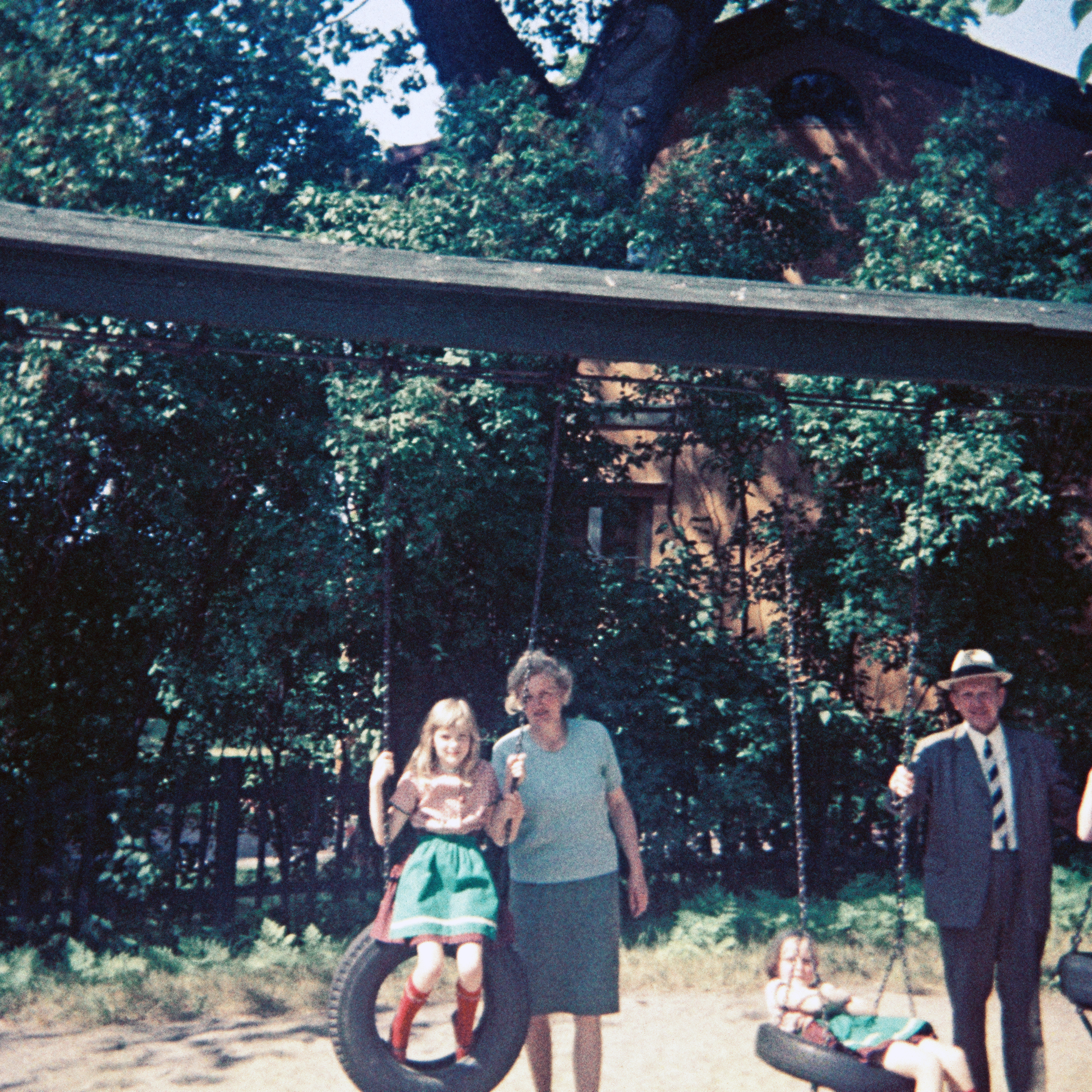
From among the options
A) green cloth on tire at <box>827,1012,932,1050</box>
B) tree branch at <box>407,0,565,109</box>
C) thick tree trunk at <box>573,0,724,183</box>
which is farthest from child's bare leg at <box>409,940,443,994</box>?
tree branch at <box>407,0,565,109</box>

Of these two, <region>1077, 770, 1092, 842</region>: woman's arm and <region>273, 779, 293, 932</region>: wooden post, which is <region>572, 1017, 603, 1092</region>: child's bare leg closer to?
<region>1077, 770, 1092, 842</region>: woman's arm

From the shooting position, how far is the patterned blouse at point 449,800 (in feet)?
11.5

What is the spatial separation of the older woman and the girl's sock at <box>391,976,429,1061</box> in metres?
0.37

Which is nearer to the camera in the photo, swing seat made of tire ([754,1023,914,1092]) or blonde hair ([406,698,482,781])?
swing seat made of tire ([754,1023,914,1092])

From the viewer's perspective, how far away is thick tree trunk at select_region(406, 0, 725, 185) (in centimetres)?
931

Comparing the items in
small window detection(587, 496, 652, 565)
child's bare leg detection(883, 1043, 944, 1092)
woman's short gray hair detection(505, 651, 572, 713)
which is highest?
small window detection(587, 496, 652, 565)

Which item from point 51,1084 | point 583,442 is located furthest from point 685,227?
point 51,1084

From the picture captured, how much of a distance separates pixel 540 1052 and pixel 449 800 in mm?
936

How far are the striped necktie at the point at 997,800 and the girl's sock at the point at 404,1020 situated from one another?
203cm

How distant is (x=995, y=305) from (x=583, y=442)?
13.0ft

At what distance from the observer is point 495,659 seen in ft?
23.5

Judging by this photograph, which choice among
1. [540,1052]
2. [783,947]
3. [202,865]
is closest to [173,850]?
[202,865]

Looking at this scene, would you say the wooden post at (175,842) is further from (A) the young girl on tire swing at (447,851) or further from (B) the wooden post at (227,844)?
(A) the young girl on tire swing at (447,851)

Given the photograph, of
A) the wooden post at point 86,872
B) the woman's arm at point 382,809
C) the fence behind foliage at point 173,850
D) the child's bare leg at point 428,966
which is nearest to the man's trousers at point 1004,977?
the child's bare leg at point 428,966
